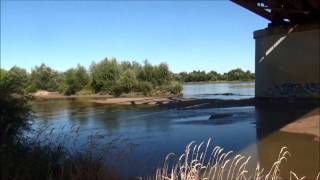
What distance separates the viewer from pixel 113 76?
8406 centimetres

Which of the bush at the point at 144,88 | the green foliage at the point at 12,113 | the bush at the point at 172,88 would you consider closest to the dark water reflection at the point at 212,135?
the green foliage at the point at 12,113

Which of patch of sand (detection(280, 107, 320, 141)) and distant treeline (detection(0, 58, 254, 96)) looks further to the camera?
distant treeline (detection(0, 58, 254, 96))

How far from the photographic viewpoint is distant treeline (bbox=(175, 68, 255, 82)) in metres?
185

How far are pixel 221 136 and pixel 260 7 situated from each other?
14.7 m

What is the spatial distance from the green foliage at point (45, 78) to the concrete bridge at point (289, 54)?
78068 mm

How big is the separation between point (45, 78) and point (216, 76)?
89193 millimetres

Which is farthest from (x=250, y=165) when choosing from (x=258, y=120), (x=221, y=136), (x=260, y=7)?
(x=260, y=7)

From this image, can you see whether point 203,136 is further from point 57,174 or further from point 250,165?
point 57,174

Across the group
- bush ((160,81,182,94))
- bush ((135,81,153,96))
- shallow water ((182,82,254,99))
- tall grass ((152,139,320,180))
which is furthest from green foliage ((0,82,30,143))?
bush ((160,81,182,94))

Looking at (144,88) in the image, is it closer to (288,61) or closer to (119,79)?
(119,79)

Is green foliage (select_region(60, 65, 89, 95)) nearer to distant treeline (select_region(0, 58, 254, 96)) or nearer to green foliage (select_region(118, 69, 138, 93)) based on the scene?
distant treeline (select_region(0, 58, 254, 96))

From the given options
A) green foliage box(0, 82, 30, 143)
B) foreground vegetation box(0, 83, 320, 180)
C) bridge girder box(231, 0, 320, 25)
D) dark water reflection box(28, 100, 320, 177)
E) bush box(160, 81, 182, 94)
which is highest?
bridge girder box(231, 0, 320, 25)

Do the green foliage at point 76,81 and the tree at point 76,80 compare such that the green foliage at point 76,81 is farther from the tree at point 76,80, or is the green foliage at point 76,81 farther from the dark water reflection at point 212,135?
Result: the dark water reflection at point 212,135

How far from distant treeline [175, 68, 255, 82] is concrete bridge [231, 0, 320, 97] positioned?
5646 inches
